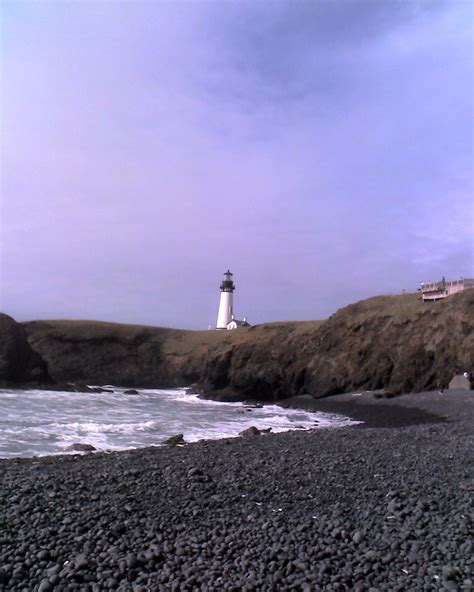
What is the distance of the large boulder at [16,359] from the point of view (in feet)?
137

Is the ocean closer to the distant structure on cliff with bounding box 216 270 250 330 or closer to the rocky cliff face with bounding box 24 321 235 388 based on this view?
the rocky cliff face with bounding box 24 321 235 388

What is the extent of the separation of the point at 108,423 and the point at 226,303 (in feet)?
169

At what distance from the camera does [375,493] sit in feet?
27.5

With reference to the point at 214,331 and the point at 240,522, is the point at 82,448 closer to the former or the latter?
the point at 240,522

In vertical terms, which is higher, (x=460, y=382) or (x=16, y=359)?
(x=460, y=382)

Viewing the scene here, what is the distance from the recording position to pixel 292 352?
145ft

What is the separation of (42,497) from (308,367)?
35.6 m

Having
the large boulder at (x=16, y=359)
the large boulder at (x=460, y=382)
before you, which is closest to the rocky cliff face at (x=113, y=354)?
the large boulder at (x=16, y=359)

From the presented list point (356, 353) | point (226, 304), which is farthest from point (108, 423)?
point (226, 304)

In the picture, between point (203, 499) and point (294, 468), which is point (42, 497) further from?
point (294, 468)

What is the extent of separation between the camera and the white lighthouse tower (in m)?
72.4

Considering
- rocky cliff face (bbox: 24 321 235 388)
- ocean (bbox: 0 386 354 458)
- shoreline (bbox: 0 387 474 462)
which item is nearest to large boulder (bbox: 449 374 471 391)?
shoreline (bbox: 0 387 474 462)

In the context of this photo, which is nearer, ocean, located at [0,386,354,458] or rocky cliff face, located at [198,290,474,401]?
ocean, located at [0,386,354,458]

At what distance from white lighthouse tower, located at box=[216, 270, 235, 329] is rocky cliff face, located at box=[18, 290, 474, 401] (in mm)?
12162
